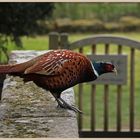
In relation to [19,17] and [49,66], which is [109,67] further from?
[19,17]

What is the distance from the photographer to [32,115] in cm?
255

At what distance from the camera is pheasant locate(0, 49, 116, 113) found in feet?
7.96

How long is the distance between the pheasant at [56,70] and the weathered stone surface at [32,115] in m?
0.12

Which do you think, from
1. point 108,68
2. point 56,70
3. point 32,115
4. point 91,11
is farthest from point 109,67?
point 91,11

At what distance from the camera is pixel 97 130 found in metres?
4.78

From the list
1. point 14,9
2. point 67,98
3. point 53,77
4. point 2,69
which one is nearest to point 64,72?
point 53,77

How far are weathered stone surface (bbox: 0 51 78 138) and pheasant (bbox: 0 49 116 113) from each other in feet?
0.41

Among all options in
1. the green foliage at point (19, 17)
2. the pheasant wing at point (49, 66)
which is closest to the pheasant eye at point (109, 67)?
the pheasant wing at point (49, 66)

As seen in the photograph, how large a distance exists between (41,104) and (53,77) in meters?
0.28

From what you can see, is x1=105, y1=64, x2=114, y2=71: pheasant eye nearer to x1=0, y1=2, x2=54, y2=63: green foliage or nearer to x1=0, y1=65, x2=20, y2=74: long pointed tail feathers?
x1=0, y1=65, x2=20, y2=74: long pointed tail feathers

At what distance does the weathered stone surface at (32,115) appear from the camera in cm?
235

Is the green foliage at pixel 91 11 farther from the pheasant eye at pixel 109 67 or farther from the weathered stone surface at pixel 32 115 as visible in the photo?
the pheasant eye at pixel 109 67

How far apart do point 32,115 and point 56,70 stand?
0.22m

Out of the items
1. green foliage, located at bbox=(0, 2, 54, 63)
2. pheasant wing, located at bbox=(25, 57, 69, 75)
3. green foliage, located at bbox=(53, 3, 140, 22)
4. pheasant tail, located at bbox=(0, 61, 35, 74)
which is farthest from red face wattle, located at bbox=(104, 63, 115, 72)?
green foliage, located at bbox=(53, 3, 140, 22)
